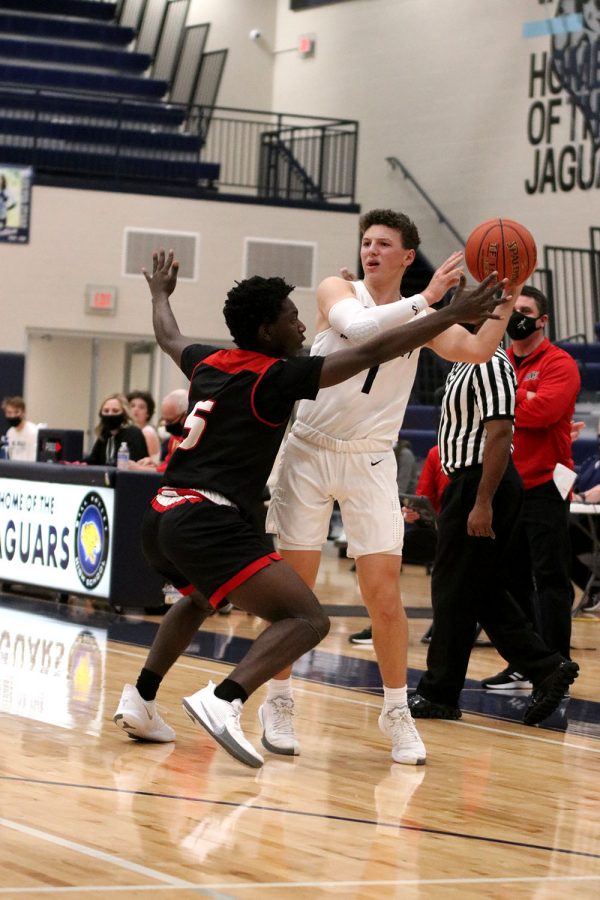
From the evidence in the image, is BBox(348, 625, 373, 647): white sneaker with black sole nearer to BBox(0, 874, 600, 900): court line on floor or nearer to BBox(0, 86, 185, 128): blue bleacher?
BBox(0, 874, 600, 900): court line on floor

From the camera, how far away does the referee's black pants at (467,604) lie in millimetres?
5977

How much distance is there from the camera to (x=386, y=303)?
5.12m

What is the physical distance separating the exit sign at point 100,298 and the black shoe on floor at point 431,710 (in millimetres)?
12906

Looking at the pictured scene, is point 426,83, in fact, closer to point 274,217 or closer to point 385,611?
point 274,217

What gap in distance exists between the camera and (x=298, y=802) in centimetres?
416

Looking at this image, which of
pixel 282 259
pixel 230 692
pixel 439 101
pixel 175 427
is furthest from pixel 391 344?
pixel 439 101

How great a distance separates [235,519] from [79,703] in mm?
1556

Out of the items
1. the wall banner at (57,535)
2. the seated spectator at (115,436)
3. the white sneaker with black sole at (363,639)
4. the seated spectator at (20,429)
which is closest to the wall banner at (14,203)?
the seated spectator at (20,429)

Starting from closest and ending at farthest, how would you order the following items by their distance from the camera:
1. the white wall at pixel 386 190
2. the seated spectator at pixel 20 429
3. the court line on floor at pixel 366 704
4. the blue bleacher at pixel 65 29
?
the court line on floor at pixel 366 704, the seated spectator at pixel 20 429, the white wall at pixel 386 190, the blue bleacher at pixel 65 29

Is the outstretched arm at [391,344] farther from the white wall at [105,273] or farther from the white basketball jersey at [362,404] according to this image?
the white wall at [105,273]

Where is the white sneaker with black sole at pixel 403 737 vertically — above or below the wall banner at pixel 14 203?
below

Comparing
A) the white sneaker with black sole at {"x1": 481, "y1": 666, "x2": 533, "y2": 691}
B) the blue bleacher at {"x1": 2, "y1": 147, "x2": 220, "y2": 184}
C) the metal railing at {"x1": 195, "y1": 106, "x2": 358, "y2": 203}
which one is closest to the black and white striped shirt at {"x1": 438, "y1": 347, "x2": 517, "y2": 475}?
the white sneaker with black sole at {"x1": 481, "y1": 666, "x2": 533, "y2": 691}

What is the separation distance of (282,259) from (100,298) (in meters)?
2.40

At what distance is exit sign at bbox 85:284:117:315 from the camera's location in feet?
59.8
